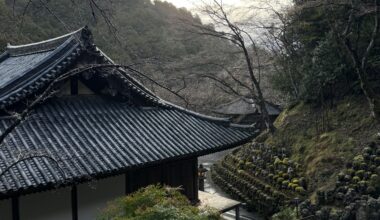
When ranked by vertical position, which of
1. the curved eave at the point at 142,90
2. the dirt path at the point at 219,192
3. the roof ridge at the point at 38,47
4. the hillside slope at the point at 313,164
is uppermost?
the roof ridge at the point at 38,47

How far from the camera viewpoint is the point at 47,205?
28.9 feet

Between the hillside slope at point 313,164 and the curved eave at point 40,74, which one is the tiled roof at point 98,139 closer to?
the curved eave at point 40,74

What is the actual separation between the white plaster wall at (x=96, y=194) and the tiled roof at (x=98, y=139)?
0.95 meters

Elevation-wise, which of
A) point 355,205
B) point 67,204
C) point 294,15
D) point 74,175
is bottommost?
point 355,205

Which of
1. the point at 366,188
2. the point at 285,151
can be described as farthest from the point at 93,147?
the point at 285,151

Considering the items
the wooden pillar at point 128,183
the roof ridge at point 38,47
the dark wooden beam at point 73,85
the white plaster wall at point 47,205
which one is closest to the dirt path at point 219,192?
the wooden pillar at point 128,183

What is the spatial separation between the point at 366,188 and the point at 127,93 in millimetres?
9985

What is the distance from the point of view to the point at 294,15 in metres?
24.8

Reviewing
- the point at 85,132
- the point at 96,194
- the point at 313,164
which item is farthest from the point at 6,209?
the point at 313,164

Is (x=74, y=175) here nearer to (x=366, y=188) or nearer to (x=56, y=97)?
(x=56, y=97)

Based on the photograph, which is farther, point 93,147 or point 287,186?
point 287,186

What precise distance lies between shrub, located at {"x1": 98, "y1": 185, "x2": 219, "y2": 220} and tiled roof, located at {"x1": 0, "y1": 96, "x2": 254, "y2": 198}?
39.5 inches

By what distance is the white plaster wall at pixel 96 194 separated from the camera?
9.50 metres

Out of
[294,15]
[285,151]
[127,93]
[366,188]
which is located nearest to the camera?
[127,93]
